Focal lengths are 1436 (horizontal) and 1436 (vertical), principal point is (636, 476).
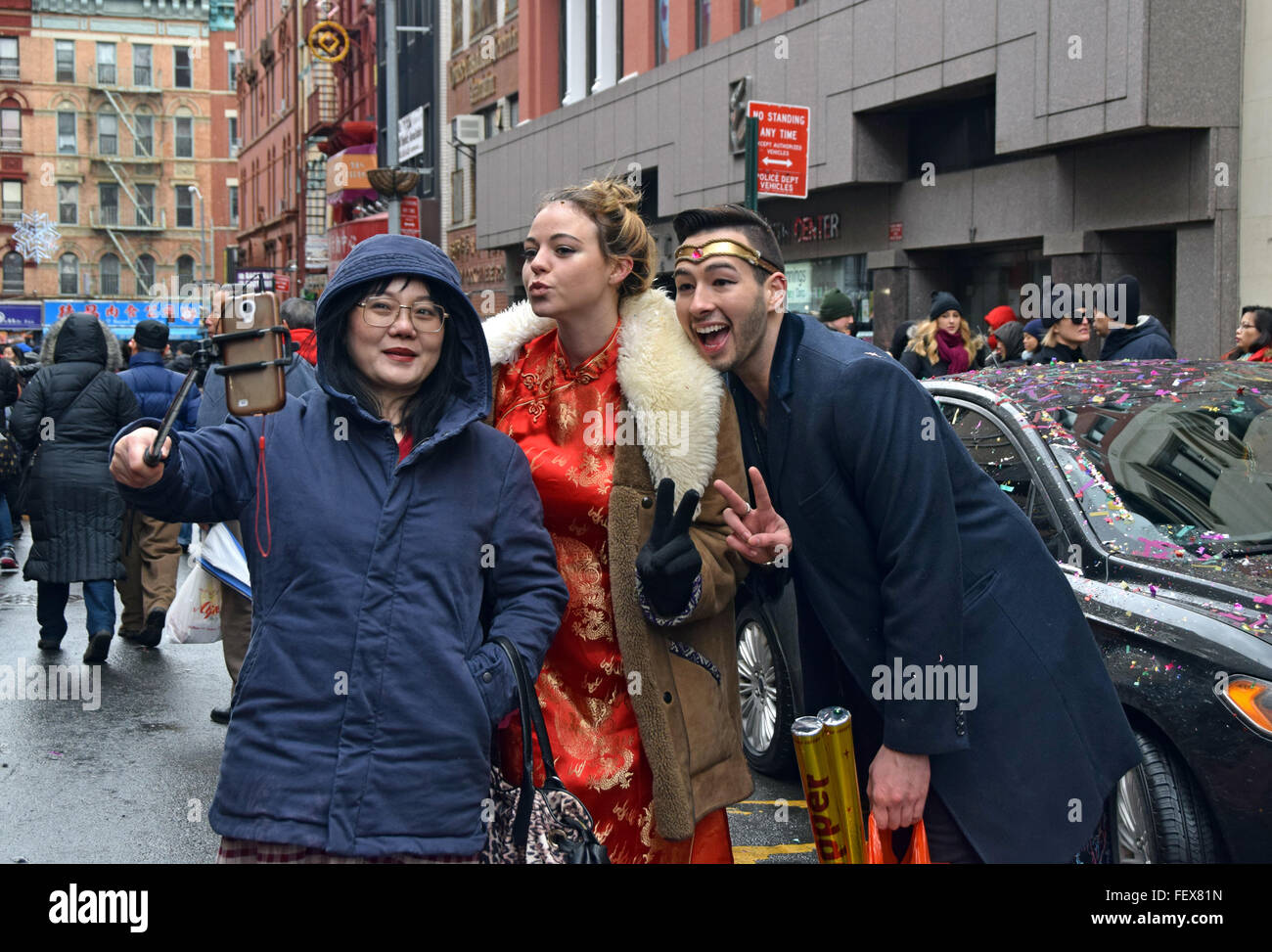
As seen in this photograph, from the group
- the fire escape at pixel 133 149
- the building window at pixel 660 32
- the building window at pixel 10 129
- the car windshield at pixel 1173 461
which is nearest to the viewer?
the car windshield at pixel 1173 461

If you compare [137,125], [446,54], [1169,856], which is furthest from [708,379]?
[137,125]

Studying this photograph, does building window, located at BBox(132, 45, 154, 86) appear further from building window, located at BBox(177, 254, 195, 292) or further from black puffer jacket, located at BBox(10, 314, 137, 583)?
black puffer jacket, located at BBox(10, 314, 137, 583)

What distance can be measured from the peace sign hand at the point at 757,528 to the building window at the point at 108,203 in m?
82.2

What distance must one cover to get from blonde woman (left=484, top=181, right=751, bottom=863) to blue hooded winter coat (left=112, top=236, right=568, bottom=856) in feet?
1.57

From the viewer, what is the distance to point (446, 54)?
123ft

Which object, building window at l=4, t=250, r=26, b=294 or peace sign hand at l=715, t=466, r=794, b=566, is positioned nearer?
peace sign hand at l=715, t=466, r=794, b=566

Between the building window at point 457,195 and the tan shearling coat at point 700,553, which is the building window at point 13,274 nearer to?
the building window at point 457,195

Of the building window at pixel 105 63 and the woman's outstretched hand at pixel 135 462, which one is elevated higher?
the building window at pixel 105 63

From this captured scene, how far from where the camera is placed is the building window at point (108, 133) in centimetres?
7912

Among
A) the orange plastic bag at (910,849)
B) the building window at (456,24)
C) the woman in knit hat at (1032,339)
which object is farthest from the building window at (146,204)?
the orange plastic bag at (910,849)

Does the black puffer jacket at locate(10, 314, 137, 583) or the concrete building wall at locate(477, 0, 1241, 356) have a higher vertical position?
the concrete building wall at locate(477, 0, 1241, 356)

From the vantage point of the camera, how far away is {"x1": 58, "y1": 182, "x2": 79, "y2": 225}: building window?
78.4 metres

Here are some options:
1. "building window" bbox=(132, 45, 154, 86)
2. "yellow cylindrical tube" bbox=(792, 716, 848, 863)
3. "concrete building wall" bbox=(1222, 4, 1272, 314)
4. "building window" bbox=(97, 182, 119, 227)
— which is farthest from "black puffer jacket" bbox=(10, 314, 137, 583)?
"building window" bbox=(132, 45, 154, 86)
